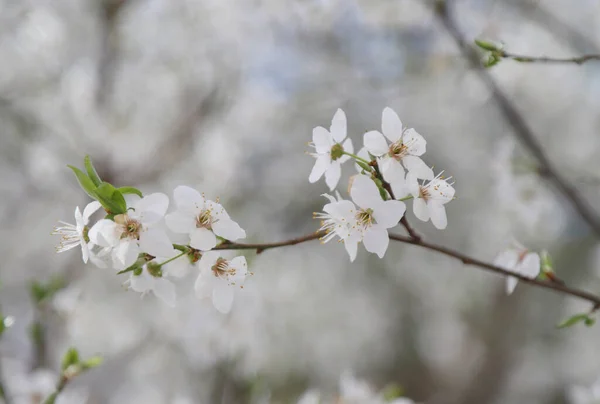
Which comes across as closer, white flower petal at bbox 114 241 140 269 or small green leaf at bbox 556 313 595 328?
white flower petal at bbox 114 241 140 269

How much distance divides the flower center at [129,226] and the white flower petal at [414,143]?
1.26 ft

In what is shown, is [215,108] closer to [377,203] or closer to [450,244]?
[450,244]

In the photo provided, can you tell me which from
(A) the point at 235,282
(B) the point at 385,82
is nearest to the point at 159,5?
(B) the point at 385,82

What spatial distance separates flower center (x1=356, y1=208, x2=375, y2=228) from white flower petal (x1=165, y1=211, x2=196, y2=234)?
0.73ft

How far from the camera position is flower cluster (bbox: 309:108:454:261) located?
0.73 m

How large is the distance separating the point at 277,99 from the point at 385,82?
0.76 m

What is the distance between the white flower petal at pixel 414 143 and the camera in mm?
776

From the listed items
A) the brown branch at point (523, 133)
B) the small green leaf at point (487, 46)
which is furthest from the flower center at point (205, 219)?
the brown branch at point (523, 133)

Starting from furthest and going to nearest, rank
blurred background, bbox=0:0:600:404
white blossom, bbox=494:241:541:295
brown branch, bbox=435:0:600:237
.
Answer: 1. blurred background, bbox=0:0:600:404
2. brown branch, bbox=435:0:600:237
3. white blossom, bbox=494:241:541:295

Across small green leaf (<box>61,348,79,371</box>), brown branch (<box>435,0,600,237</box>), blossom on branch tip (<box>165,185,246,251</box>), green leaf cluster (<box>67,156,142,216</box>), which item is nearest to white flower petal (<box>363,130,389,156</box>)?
blossom on branch tip (<box>165,185,246,251</box>)

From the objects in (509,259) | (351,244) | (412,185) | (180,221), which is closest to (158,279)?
(180,221)

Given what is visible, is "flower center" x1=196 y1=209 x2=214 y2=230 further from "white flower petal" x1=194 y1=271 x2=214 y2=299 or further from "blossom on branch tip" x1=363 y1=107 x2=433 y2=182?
"blossom on branch tip" x1=363 y1=107 x2=433 y2=182

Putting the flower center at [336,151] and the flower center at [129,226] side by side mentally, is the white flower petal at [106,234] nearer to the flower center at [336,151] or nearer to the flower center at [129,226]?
the flower center at [129,226]

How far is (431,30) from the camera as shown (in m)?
3.22
